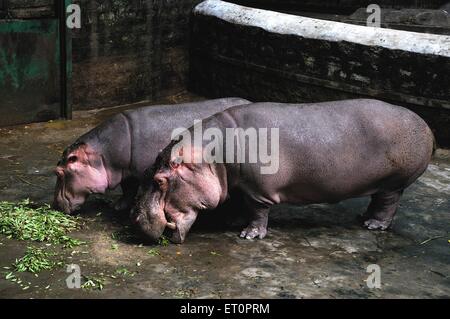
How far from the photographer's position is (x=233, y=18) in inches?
385

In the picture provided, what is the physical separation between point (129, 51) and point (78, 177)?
12.7 feet

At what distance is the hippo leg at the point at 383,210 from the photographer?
20.3 ft

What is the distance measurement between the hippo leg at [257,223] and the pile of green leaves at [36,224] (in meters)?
1.29

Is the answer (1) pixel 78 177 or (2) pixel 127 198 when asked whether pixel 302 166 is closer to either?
(2) pixel 127 198

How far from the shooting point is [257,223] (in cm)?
593

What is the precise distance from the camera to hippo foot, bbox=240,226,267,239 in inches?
232

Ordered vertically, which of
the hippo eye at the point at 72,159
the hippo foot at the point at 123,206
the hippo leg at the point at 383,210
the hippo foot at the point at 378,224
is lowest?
the hippo foot at the point at 123,206

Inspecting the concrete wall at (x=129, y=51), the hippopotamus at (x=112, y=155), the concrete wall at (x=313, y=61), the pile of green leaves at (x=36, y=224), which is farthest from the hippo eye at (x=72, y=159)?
the concrete wall at (x=313, y=61)

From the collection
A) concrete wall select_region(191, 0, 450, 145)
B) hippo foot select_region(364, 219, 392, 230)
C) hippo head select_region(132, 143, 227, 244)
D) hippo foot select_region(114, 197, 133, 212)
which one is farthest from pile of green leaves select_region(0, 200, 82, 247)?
concrete wall select_region(191, 0, 450, 145)

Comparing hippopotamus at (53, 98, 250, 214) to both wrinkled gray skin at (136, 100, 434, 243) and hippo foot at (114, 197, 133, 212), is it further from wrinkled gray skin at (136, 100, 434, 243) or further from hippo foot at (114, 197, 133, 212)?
wrinkled gray skin at (136, 100, 434, 243)

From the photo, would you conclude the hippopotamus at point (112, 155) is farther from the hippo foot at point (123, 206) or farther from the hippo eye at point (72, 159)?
the hippo foot at point (123, 206)

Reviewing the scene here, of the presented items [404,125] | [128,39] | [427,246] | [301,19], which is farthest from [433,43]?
[128,39]

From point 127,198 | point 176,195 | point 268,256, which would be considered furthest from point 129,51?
point 268,256

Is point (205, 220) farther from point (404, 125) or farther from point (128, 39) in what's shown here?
point (128, 39)
